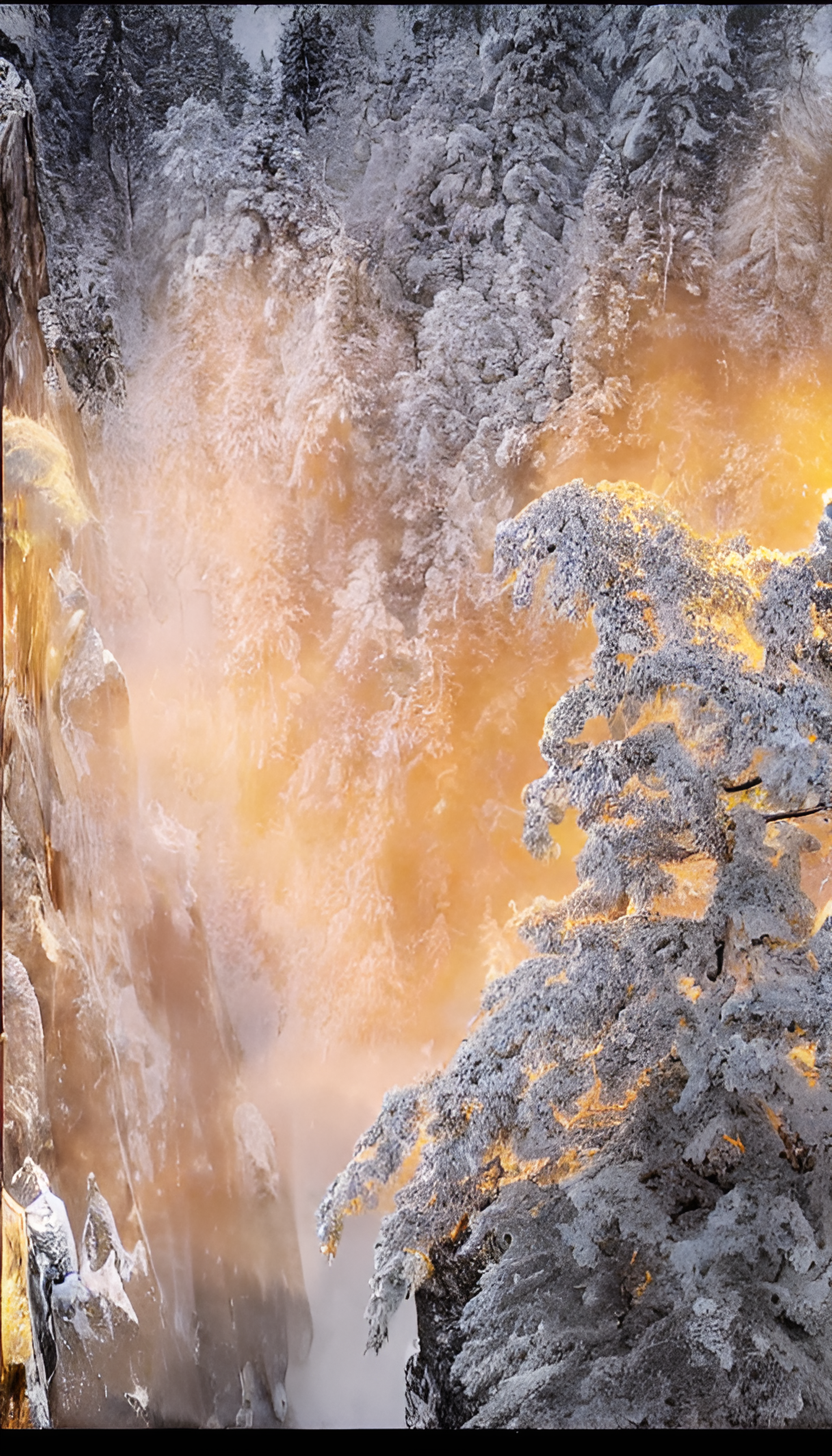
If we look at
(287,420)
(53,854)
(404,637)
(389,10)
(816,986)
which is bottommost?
(816,986)

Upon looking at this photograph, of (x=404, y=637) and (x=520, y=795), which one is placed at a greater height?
(x=404, y=637)

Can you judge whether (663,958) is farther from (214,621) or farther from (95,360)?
(95,360)

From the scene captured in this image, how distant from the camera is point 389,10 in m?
3.81

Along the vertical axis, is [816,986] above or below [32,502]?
below

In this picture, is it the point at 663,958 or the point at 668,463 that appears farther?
the point at 668,463

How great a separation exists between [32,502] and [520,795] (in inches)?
79.7

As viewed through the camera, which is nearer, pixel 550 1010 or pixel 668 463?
pixel 550 1010

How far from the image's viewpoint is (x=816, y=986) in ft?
10.3

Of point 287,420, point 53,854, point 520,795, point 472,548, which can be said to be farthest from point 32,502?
point 520,795

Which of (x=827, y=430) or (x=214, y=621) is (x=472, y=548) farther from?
(x=827, y=430)

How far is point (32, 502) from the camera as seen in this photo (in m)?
3.71

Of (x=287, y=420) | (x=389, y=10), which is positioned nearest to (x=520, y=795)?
(x=287, y=420)

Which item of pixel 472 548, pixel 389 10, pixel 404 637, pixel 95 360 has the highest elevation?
pixel 389 10

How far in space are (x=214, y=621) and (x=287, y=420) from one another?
0.80m
